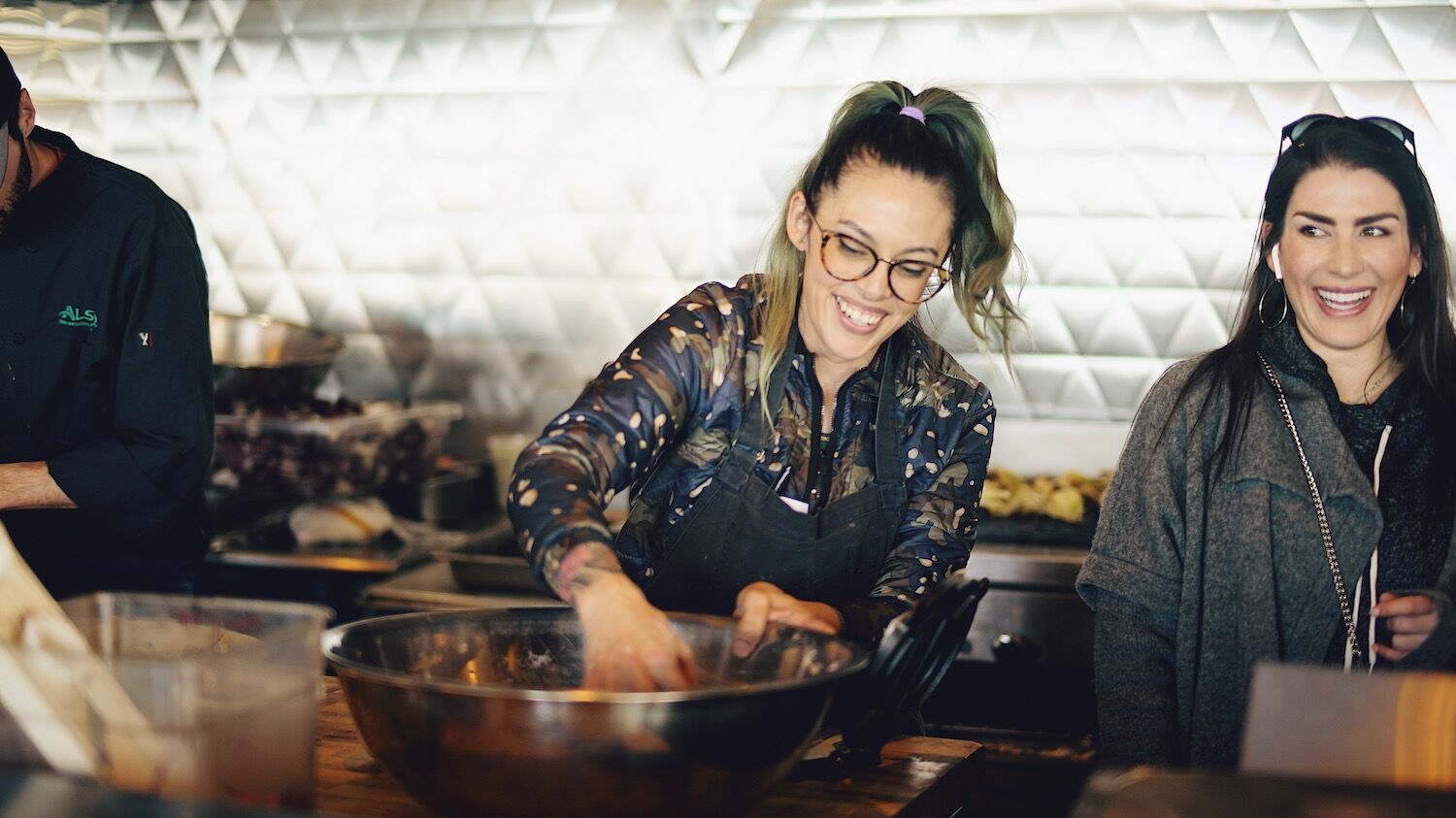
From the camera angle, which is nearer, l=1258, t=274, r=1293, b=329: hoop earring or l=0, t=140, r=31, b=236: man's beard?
l=1258, t=274, r=1293, b=329: hoop earring

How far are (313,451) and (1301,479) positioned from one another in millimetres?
2343

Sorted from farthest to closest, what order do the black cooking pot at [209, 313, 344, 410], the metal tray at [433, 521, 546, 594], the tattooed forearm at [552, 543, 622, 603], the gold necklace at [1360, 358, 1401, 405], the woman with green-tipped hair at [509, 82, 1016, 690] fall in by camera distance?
the black cooking pot at [209, 313, 344, 410] < the metal tray at [433, 521, 546, 594] < the gold necklace at [1360, 358, 1401, 405] < the woman with green-tipped hair at [509, 82, 1016, 690] < the tattooed forearm at [552, 543, 622, 603]

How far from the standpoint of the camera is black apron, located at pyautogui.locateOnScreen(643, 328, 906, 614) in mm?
2061

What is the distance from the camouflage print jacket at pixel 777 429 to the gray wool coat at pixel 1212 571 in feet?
0.92

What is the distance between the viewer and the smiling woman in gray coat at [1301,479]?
6.80ft

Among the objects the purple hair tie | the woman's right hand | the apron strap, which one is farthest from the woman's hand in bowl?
the purple hair tie

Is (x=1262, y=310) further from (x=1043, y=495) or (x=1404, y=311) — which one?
(x=1043, y=495)

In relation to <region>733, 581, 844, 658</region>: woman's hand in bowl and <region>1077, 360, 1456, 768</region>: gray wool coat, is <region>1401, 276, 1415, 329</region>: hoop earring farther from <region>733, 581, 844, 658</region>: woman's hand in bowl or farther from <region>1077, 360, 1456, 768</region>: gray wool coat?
<region>733, 581, 844, 658</region>: woman's hand in bowl

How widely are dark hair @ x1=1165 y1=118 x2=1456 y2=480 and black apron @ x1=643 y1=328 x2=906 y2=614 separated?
1.71ft

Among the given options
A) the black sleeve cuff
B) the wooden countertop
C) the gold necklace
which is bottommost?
the wooden countertop

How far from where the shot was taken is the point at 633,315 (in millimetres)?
3947

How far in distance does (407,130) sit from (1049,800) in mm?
2534

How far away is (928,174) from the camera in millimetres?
1979

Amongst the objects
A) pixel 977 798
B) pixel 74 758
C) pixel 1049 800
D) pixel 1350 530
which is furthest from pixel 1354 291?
pixel 74 758
